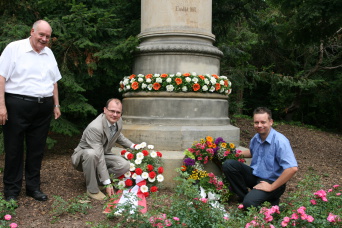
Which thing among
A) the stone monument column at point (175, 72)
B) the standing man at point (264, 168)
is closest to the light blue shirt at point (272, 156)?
the standing man at point (264, 168)

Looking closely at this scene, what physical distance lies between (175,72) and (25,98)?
238cm

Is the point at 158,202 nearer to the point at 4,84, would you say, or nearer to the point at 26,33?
the point at 4,84

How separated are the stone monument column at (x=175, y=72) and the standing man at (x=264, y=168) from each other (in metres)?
1.09

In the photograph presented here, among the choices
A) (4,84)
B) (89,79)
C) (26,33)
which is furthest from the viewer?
(89,79)

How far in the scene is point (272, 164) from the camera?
3750mm

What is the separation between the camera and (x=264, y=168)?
3.85 m

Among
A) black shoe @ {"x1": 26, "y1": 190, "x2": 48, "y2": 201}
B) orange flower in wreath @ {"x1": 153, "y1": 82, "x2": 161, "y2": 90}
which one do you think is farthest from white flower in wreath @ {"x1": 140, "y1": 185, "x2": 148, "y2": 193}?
orange flower in wreath @ {"x1": 153, "y1": 82, "x2": 161, "y2": 90}

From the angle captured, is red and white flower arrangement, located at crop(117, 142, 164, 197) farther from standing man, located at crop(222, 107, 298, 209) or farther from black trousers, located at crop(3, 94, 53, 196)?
black trousers, located at crop(3, 94, 53, 196)

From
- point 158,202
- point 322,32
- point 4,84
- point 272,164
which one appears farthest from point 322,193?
point 322,32

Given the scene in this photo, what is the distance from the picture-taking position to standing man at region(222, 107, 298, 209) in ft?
11.8

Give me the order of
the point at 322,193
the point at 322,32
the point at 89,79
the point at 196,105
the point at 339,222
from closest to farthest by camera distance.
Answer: the point at 339,222, the point at 322,193, the point at 196,105, the point at 89,79, the point at 322,32

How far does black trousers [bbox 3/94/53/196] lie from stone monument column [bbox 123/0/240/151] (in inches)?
56.4

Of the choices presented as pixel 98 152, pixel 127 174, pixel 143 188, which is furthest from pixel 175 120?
pixel 98 152

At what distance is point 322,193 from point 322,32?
5947mm
